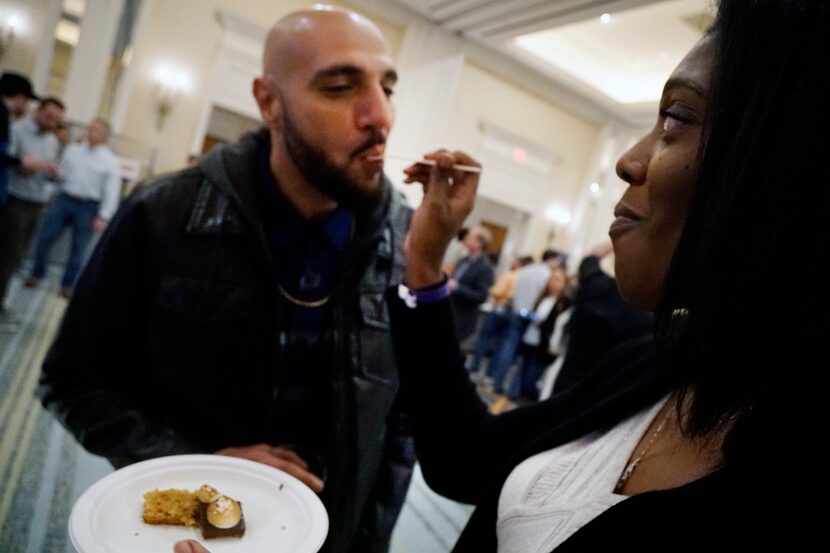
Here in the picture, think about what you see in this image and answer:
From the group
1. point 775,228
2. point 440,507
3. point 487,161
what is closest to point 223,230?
point 775,228

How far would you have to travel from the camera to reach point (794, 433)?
1.97 ft

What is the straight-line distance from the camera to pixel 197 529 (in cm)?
75

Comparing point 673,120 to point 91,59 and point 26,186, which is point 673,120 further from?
point 91,59

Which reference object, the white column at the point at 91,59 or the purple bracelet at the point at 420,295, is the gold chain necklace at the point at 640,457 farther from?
the white column at the point at 91,59

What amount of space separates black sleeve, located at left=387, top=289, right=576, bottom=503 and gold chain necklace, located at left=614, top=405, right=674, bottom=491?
0.23 metres

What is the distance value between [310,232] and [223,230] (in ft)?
0.67

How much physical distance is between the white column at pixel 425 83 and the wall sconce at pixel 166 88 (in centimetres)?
335

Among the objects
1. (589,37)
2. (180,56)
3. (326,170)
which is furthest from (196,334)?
(589,37)

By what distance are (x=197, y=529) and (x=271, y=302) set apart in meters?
0.55

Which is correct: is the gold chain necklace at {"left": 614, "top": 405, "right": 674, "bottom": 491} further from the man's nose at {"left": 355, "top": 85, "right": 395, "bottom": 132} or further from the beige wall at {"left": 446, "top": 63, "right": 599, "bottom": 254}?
the beige wall at {"left": 446, "top": 63, "right": 599, "bottom": 254}

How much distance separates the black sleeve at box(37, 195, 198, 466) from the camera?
1094 mm

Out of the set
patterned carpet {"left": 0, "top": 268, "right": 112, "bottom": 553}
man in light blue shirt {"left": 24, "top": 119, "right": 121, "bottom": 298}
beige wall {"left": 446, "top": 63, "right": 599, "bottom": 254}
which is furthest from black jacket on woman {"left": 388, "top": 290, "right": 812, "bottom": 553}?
beige wall {"left": 446, "top": 63, "right": 599, "bottom": 254}

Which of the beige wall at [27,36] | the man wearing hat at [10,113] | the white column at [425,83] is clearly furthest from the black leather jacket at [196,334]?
the white column at [425,83]

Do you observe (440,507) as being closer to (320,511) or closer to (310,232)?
(310,232)
